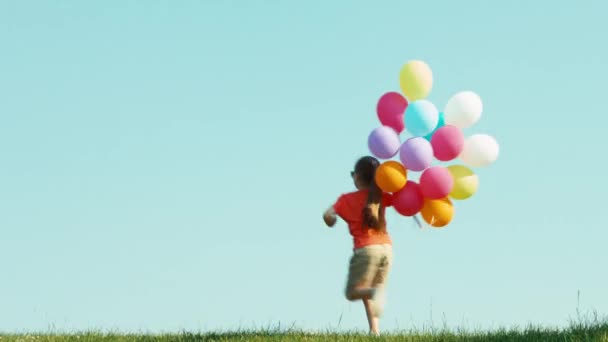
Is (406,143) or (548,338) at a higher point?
(406,143)

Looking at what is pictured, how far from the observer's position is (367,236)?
952 centimetres

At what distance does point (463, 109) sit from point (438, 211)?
1.11 metres

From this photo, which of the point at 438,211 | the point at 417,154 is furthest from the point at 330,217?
the point at 417,154

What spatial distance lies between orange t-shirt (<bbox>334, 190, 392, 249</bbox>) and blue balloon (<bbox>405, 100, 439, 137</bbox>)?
2.92 feet

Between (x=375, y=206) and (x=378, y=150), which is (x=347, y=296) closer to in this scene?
(x=375, y=206)

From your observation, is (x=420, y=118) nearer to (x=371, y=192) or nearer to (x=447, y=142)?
(x=447, y=142)

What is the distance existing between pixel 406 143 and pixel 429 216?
882 mm

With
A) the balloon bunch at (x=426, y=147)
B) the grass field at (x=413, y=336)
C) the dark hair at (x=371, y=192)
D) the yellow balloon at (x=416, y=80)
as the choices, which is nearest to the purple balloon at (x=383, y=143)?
the balloon bunch at (x=426, y=147)

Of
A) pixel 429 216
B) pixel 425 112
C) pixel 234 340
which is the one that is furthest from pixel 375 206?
pixel 234 340

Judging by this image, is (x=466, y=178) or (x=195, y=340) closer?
A: (x=466, y=178)

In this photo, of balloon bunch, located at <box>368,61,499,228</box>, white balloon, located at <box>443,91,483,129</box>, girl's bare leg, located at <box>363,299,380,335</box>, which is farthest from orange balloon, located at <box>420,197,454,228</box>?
girl's bare leg, located at <box>363,299,380,335</box>

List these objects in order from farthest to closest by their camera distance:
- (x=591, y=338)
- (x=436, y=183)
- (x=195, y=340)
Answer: (x=195, y=340), (x=436, y=183), (x=591, y=338)

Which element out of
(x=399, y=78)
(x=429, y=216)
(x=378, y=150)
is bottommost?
(x=429, y=216)

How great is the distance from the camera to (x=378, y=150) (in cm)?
920
